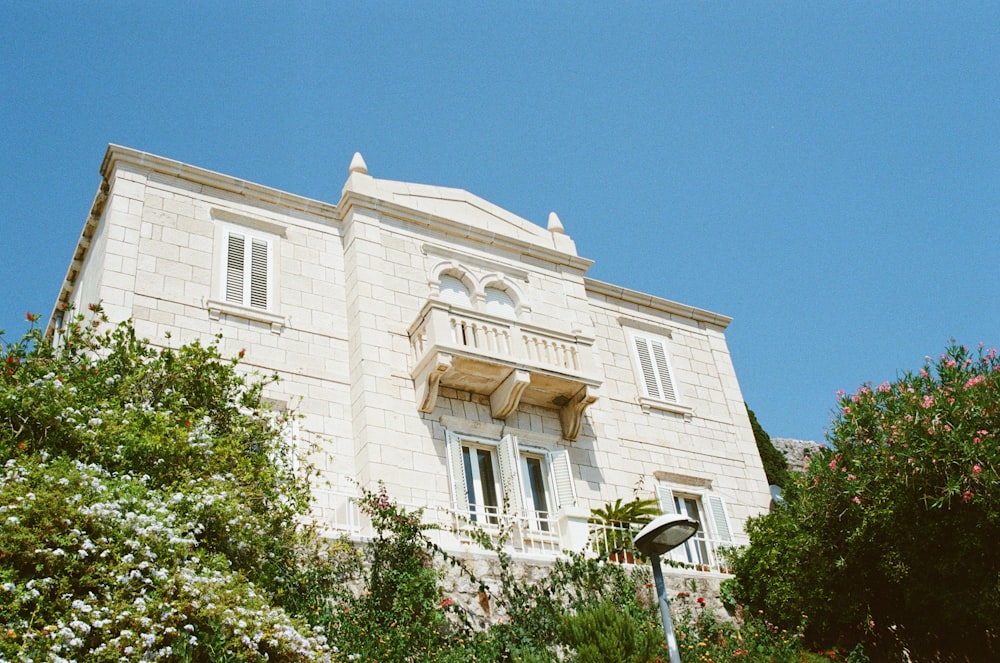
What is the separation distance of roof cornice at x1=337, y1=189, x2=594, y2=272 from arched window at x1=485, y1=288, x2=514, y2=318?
107 centimetres

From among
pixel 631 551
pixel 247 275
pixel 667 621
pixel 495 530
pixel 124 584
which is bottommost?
pixel 667 621

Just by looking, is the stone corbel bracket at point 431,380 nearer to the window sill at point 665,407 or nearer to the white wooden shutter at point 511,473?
the white wooden shutter at point 511,473

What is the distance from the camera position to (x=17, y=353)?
42.3ft

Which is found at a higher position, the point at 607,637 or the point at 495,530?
the point at 495,530

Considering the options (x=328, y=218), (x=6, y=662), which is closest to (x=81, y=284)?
(x=328, y=218)

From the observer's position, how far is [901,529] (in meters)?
14.2

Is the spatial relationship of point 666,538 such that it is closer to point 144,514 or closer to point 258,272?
point 144,514

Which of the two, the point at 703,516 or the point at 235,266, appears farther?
the point at 703,516

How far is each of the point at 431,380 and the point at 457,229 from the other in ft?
14.3

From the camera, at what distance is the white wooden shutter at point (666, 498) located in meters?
19.5

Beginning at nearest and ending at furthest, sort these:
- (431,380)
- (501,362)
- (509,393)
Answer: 1. (431,380)
2. (501,362)
3. (509,393)

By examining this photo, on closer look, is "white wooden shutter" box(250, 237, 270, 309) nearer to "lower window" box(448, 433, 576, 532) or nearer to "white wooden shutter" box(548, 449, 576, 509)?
"lower window" box(448, 433, 576, 532)

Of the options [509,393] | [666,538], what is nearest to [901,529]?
[666,538]

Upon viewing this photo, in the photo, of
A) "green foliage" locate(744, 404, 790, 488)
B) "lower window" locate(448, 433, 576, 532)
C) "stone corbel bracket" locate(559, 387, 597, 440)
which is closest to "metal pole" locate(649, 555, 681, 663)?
"lower window" locate(448, 433, 576, 532)
